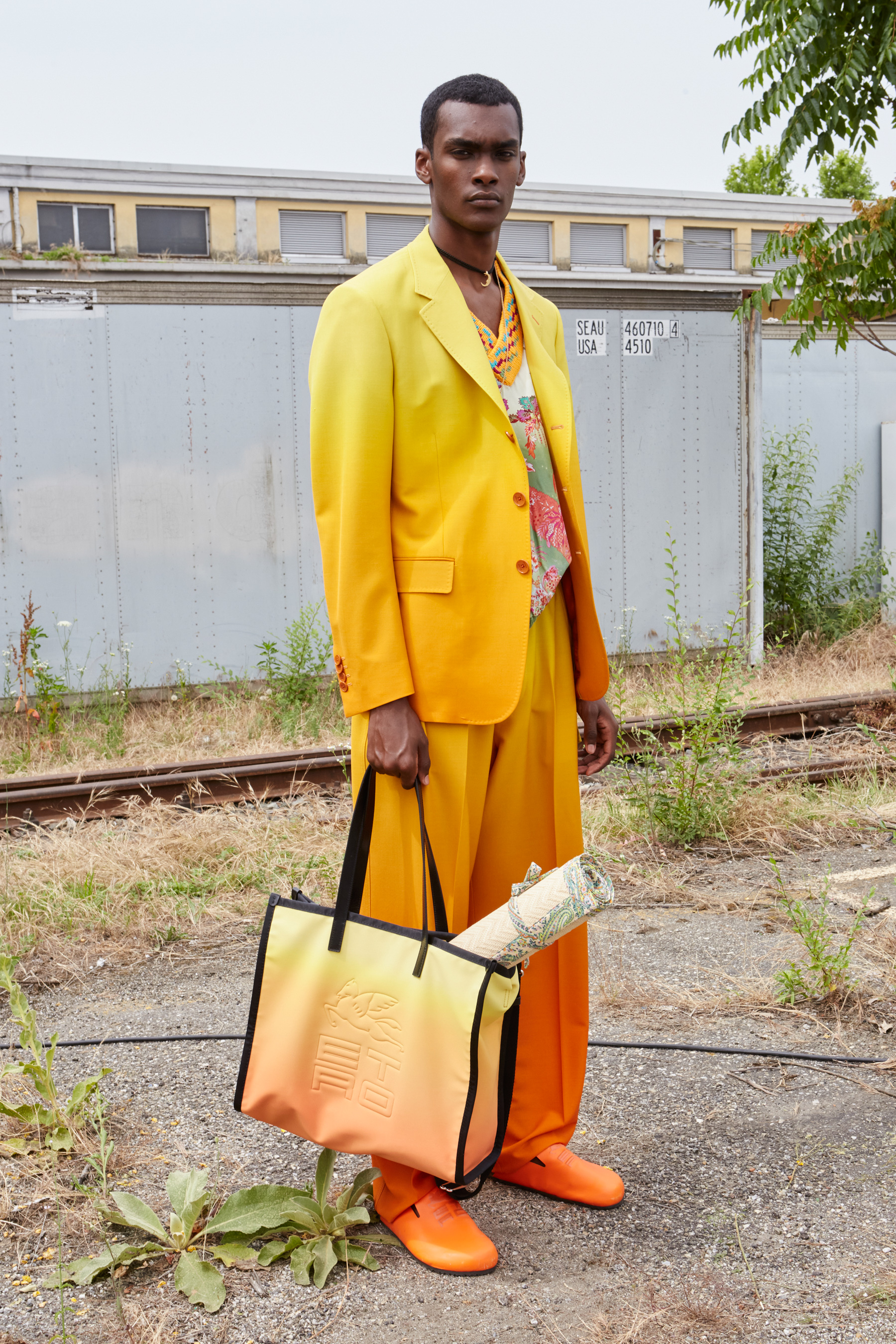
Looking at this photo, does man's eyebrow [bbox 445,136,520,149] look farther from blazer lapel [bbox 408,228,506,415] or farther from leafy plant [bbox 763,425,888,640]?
leafy plant [bbox 763,425,888,640]

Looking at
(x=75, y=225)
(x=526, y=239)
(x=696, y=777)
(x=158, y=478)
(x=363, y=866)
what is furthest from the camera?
(x=526, y=239)

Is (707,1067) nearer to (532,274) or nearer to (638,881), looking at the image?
(638,881)

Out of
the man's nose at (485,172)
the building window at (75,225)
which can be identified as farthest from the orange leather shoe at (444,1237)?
the building window at (75,225)

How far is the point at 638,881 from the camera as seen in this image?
16.0 ft

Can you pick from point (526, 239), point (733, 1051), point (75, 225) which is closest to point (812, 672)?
point (733, 1051)

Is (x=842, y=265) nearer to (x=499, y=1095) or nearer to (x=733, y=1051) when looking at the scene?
(x=733, y=1051)

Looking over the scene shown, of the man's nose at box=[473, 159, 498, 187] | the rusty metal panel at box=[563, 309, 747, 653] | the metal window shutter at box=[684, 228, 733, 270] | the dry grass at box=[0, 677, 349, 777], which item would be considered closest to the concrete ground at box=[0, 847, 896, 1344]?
the man's nose at box=[473, 159, 498, 187]

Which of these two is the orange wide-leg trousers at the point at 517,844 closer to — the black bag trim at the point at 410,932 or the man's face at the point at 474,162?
the black bag trim at the point at 410,932

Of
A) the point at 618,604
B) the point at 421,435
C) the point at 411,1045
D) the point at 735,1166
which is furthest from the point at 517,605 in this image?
the point at 618,604

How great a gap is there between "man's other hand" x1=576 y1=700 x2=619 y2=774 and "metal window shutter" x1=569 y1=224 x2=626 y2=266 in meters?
22.2

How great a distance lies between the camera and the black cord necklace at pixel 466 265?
238 centimetres

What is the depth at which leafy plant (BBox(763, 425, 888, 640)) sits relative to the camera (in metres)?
10.5

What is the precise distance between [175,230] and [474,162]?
21.0 m

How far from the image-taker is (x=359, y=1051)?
7.08 ft
